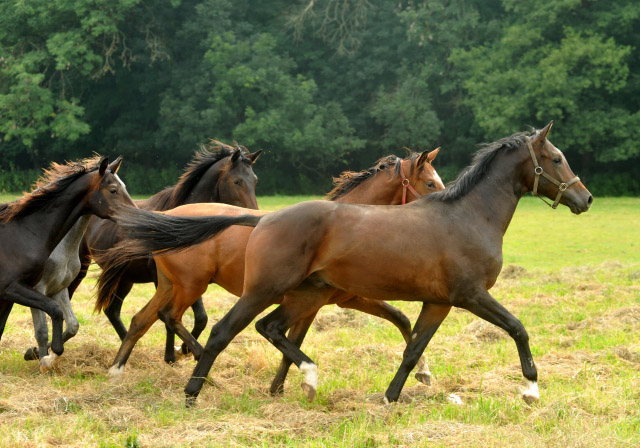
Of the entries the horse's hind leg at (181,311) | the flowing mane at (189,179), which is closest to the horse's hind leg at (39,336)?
the horse's hind leg at (181,311)

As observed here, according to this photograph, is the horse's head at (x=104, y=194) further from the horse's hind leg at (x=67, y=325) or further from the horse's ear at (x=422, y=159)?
the horse's ear at (x=422, y=159)

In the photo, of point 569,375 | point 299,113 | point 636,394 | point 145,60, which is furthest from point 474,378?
point 145,60

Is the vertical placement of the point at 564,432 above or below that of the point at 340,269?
below

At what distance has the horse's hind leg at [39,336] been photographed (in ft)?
21.8

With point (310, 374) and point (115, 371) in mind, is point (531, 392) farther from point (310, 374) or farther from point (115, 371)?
point (115, 371)

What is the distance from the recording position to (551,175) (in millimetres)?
6043

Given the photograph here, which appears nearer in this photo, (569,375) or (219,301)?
(569,375)

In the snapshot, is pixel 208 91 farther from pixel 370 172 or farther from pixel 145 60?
pixel 370 172

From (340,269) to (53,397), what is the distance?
2.17 m

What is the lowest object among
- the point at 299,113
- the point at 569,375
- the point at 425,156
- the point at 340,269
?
the point at 299,113

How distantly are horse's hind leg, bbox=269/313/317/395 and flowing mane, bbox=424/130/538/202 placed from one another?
52.7 inches

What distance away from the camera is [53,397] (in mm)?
5543

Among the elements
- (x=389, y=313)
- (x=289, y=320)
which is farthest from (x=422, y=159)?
(x=289, y=320)

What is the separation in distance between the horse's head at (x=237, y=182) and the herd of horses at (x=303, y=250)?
1183mm
